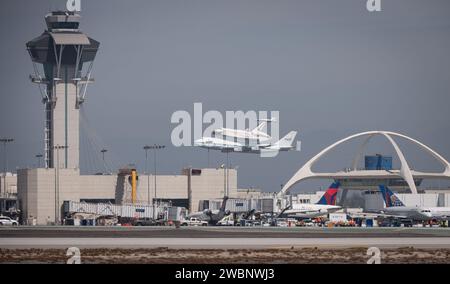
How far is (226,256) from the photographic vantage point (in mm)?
82312

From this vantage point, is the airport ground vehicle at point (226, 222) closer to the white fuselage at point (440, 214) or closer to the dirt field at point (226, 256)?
the white fuselage at point (440, 214)

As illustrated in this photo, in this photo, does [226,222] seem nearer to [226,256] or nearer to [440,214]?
[440,214]

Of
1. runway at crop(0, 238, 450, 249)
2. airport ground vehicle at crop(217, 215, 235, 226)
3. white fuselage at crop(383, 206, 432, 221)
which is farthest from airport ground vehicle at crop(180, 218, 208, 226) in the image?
runway at crop(0, 238, 450, 249)

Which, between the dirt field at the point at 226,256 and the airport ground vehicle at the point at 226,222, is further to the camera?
the airport ground vehicle at the point at 226,222

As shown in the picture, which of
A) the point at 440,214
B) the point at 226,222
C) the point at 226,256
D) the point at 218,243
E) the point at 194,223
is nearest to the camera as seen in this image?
the point at 226,256

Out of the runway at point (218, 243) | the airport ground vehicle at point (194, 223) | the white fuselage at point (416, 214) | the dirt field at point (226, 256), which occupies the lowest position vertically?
the airport ground vehicle at point (194, 223)

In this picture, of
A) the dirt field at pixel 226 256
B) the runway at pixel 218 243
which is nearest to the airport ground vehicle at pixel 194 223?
the runway at pixel 218 243

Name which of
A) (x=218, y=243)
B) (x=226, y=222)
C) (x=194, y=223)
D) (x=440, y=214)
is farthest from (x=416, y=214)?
(x=218, y=243)

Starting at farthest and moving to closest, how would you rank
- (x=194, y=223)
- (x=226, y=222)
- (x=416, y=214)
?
(x=416, y=214)
(x=226, y=222)
(x=194, y=223)

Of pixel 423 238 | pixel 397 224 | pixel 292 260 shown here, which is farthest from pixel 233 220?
pixel 292 260

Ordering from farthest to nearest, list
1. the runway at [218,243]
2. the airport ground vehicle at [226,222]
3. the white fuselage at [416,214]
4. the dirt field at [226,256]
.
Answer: the white fuselage at [416,214] → the airport ground vehicle at [226,222] → the runway at [218,243] → the dirt field at [226,256]

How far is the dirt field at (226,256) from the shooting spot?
77250 mm

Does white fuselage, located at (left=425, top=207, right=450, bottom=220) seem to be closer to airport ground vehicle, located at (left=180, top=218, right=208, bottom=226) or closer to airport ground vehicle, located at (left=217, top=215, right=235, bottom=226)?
airport ground vehicle, located at (left=217, top=215, right=235, bottom=226)
